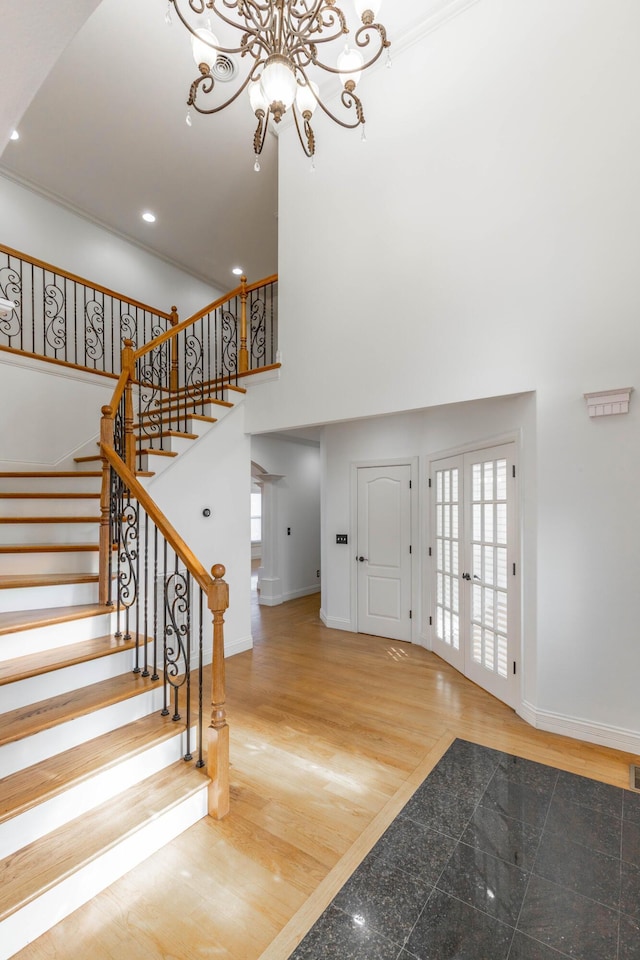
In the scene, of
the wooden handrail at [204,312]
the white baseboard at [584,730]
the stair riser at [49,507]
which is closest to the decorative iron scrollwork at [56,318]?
the wooden handrail at [204,312]

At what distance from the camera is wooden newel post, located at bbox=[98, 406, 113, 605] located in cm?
297

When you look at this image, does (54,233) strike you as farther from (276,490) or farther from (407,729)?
(407,729)

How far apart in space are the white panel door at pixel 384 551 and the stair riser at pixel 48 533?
3071mm

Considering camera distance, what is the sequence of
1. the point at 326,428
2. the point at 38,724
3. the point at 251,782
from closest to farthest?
the point at 38,724, the point at 251,782, the point at 326,428

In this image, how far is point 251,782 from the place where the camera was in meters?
2.58

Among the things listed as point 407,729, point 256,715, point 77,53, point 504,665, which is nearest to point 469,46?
point 77,53

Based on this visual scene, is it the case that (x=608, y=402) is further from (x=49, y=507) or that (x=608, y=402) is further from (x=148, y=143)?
(x=148, y=143)

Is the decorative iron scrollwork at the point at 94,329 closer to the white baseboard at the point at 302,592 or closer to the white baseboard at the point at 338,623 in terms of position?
the white baseboard at the point at 302,592

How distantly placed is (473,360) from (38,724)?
348cm

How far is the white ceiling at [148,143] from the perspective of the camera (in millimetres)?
3951

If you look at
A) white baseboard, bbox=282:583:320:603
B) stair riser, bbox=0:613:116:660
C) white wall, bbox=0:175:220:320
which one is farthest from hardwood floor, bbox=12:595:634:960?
white wall, bbox=0:175:220:320

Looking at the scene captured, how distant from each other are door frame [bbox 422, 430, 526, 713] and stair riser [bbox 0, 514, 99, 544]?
10.8 ft

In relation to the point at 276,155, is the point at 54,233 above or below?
below

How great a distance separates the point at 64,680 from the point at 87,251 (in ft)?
20.2
